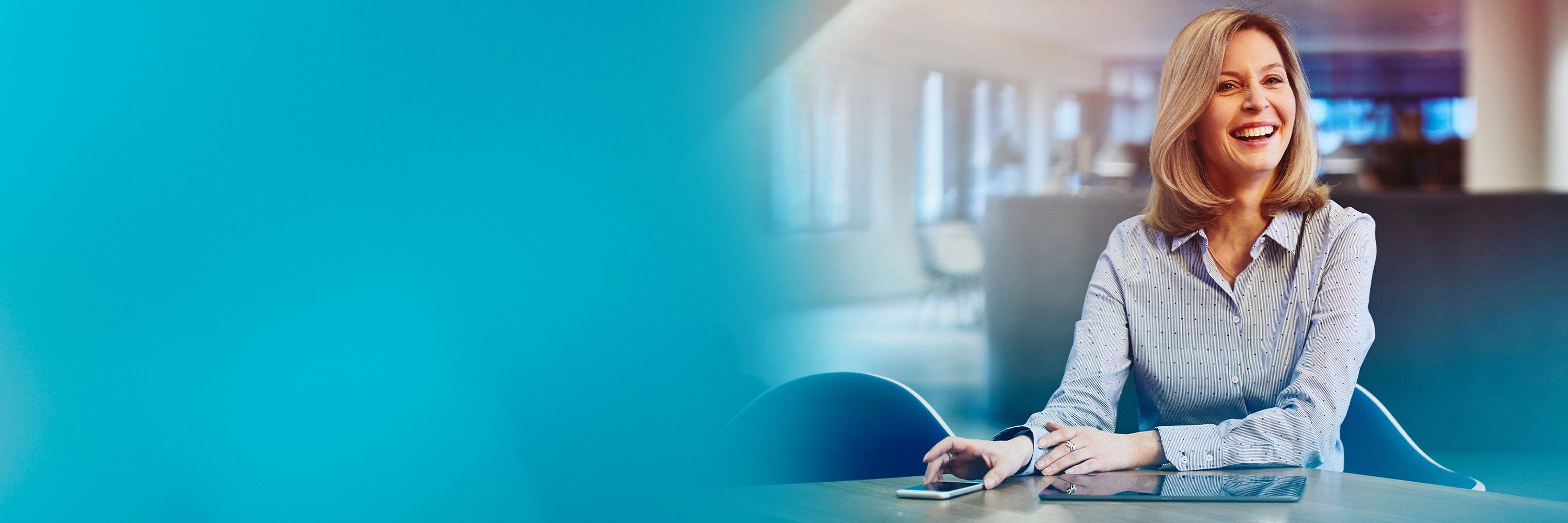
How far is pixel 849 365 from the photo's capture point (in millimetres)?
6391

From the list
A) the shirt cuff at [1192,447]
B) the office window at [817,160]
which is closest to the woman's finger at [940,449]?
the shirt cuff at [1192,447]

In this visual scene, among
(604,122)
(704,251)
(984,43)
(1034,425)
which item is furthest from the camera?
(984,43)

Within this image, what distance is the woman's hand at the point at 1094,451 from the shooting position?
3.85 feet

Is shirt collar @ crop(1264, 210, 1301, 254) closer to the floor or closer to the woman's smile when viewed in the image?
the woman's smile

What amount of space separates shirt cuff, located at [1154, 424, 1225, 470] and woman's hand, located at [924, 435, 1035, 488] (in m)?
0.16

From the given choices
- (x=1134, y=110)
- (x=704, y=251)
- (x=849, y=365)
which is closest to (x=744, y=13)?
(x=704, y=251)

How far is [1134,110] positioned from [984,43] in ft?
9.41

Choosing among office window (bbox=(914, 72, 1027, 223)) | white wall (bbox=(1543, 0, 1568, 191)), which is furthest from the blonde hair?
office window (bbox=(914, 72, 1027, 223))

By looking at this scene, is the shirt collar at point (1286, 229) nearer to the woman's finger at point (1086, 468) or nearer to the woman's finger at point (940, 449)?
the woman's finger at point (1086, 468)

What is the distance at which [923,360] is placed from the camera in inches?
249

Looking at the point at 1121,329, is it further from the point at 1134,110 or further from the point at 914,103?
the point at 1134,110

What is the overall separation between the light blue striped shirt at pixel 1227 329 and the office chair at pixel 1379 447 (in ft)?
0.31

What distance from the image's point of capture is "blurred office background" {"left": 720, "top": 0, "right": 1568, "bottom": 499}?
2.34m

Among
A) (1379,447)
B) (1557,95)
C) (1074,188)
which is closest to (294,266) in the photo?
(1379,447)
